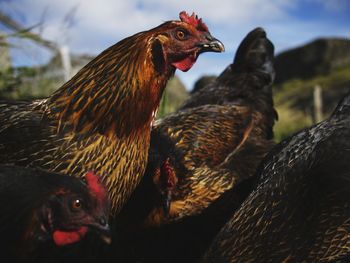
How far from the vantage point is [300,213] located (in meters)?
2.98

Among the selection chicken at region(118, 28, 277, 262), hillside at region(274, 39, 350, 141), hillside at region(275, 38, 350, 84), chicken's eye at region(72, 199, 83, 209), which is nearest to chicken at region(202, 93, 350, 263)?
chicken at region(118, 28, 277, 262)

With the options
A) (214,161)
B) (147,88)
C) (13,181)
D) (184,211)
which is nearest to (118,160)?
(147,88)

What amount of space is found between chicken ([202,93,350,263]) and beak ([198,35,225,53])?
914 mm

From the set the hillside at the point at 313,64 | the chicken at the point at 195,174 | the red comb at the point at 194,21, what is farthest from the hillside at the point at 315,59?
→ the red comb at the point at 194,21

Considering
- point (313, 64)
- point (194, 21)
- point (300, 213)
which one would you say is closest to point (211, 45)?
point (194, 21)

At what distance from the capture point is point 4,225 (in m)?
2.24

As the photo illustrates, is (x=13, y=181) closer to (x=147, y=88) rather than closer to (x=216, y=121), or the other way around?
(x=147, y=88)

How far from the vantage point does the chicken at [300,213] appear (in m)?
2.83

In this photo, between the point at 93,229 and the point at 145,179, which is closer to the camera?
the point at 93,229

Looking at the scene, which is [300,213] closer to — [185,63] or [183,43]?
[185,63]

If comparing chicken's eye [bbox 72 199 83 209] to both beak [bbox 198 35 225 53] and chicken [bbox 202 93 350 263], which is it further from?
beak [bbox 198 35 225 53]

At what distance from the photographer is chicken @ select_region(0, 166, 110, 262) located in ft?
7.23

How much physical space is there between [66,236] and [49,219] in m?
0.11

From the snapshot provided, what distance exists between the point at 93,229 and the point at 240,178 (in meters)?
2.37
